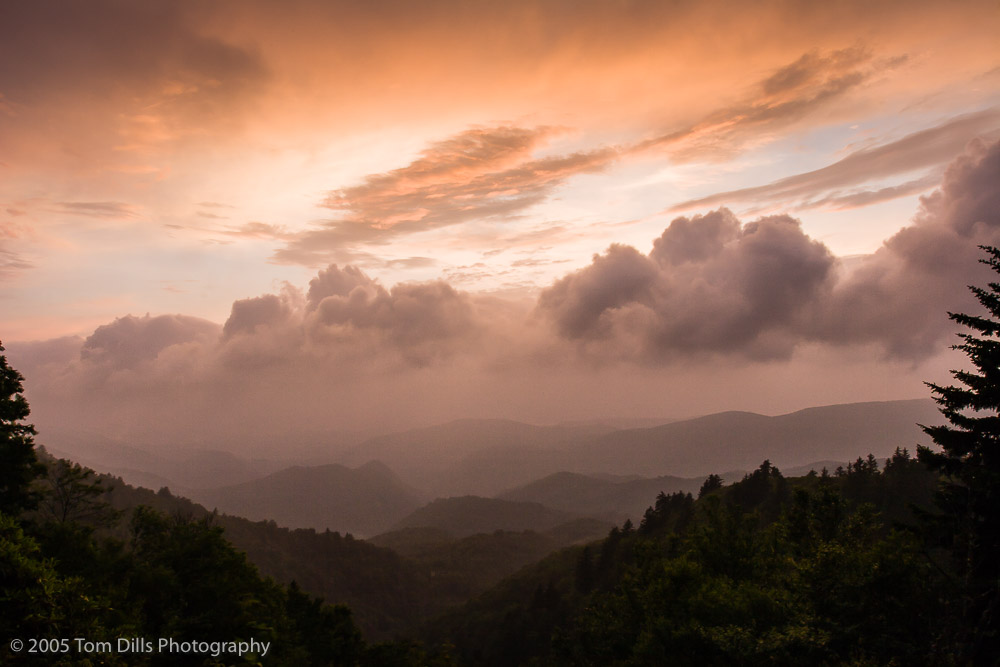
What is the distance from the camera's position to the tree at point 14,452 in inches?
1341

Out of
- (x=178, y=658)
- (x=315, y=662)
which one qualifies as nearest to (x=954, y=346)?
(x=178, y=658)

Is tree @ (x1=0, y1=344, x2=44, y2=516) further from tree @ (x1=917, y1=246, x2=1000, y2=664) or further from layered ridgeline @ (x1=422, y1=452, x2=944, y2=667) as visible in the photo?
tree @ (x1=917, y1=246, x2=1000, y2=664)

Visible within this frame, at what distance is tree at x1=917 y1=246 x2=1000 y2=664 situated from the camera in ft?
68.1

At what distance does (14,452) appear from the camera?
34.2 m

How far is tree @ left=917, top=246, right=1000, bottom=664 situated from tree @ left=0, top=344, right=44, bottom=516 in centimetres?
5614

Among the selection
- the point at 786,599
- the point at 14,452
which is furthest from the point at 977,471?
the point at 14,452

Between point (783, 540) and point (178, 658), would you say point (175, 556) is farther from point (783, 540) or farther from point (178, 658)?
point (783, 540)

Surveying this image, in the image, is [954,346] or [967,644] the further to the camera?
[954,346]

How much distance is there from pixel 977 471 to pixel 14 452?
59.4 metres

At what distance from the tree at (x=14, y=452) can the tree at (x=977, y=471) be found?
56.1 m

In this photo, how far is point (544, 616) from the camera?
5659 inches

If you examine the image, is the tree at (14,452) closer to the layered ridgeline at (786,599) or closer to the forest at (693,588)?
the forest at (693,588)

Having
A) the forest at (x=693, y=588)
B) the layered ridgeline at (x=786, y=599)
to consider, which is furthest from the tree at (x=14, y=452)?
the layered ridgeline at (x=786, y=599)

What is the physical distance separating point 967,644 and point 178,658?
3663 centimetres
